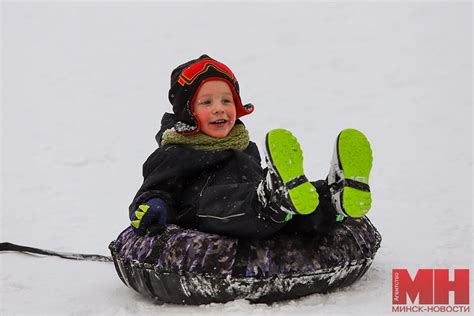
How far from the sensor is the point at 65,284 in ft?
14.3

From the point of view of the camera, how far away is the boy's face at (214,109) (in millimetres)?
3953

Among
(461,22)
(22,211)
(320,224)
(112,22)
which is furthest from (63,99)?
(320,224)

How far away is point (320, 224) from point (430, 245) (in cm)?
131

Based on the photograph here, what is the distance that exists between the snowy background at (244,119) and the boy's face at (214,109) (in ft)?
3.03

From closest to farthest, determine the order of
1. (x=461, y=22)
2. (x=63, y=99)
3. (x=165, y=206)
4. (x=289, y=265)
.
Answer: (x=289, y=265)
(x=165, y=206)
(x=63, y=99)
(x=461, y=22)

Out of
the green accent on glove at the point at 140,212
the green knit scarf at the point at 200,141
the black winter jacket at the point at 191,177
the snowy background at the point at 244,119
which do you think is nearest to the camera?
the green accent on glove at the point at 140,212

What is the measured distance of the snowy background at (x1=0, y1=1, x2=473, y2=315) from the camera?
4.39 m

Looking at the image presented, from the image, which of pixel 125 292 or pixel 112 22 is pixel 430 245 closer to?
pixel 125 292

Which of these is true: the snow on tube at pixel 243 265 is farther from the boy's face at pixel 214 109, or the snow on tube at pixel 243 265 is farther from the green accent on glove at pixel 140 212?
the boy's face at pixel 214 109

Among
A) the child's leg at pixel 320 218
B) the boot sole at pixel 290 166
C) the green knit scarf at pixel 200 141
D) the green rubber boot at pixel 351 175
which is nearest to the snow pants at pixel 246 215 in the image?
the child's leg at pixel 320 218

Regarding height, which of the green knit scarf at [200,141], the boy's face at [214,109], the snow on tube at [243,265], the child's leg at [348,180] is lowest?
the snow on tube at [243,265]

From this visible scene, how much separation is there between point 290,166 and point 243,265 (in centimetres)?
54

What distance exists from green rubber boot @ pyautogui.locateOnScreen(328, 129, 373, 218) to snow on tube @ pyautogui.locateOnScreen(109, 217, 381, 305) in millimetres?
312

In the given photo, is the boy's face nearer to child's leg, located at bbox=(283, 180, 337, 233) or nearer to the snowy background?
child's leg, located at bbox=(283, 180, 337, 233)
